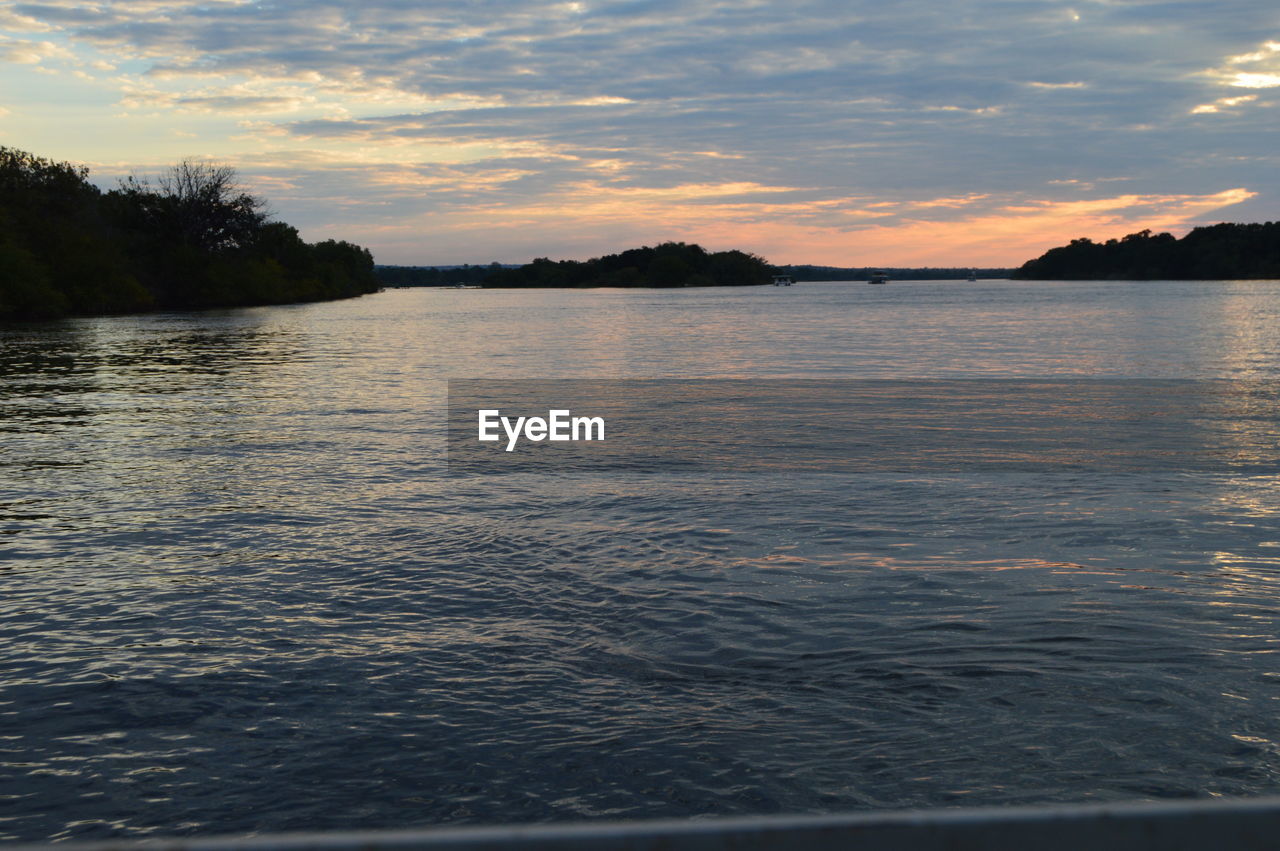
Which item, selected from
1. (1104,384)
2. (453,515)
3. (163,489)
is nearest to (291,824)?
(453,515)

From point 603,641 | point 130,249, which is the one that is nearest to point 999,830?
point 603,641

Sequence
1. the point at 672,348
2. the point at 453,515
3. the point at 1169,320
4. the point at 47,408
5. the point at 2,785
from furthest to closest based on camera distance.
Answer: the point at 1169,320 < the point at 672,348 < the point at 47,408 < the point at 453,515 < the point at 2,785

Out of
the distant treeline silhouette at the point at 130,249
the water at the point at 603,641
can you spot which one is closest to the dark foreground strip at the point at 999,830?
the water at the point at 603,641

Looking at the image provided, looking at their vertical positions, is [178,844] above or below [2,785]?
above

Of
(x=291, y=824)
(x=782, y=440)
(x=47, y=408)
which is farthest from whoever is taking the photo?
(x=47, y=408)

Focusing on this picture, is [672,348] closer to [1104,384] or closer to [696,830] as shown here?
[1104,384]

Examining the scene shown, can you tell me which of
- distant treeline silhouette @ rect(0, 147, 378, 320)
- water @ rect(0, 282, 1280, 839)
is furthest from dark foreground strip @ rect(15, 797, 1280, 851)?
distant treeline silhouette @ rect(0, 147, 378, 320)

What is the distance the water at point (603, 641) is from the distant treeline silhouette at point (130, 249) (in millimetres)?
73942

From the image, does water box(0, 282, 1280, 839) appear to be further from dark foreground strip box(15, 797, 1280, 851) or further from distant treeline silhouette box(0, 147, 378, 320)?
A: distant treeline silhouette box(0, 147, 378, 320)

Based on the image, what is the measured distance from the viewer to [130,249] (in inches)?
5030

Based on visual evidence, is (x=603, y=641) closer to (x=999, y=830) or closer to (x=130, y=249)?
(x=999, y=830)

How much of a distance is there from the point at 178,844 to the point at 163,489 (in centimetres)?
1616

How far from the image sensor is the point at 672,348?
57750mm

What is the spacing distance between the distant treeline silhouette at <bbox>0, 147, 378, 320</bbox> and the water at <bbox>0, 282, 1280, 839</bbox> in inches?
2911
